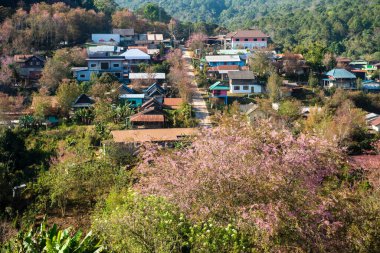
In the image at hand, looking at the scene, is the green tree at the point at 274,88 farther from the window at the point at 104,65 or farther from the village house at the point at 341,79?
the window at the point at 104,65

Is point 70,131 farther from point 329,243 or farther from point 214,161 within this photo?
point 329,243

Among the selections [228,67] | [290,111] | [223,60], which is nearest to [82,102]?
[290,111]

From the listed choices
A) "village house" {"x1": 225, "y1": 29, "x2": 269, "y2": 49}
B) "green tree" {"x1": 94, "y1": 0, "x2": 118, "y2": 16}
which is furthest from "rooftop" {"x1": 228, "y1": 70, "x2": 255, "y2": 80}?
"green tree" {"x1": 94, "y1": 0, "x2": 118, "y2": 16}

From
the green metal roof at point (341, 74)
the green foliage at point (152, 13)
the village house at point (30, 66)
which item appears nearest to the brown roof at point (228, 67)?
the green metal roof at point (341, 74)

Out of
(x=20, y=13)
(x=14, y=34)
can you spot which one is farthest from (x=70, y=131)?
(x=20, y=13)

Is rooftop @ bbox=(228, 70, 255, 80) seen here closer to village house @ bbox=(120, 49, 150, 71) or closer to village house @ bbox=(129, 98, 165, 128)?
village house @ bbox=(129, 98, 165, 128)

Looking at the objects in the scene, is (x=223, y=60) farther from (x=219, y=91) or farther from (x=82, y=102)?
(x=82, y=102)
